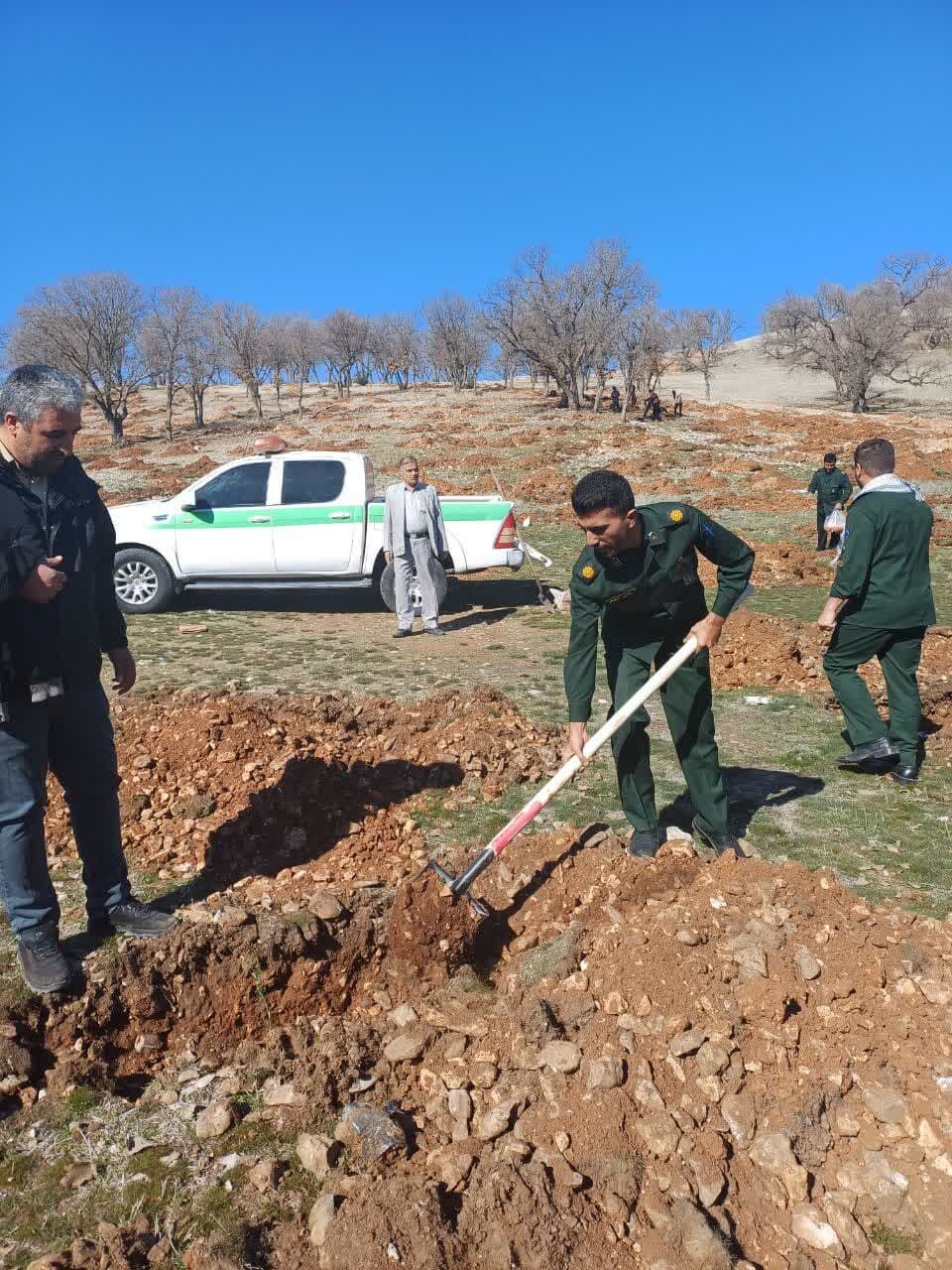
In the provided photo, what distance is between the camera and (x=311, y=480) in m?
10.0

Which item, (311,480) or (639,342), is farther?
(639,342)

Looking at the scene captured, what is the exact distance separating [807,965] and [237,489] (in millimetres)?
8532

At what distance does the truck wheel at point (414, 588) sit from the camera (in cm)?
926

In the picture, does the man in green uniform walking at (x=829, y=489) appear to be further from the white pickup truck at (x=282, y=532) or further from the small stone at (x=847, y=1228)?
the small stone at (x=847, y=1228)

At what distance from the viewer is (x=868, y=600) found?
198 inches

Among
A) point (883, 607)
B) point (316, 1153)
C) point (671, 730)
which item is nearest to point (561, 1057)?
point (316, 1153)

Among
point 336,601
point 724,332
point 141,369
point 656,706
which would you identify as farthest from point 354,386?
point 656,706

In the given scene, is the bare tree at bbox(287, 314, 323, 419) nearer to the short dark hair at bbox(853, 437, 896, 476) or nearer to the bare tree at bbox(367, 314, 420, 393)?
the bare tree at bbox(367, 314, 420, 393)

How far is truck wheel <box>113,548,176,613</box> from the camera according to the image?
10031 mm

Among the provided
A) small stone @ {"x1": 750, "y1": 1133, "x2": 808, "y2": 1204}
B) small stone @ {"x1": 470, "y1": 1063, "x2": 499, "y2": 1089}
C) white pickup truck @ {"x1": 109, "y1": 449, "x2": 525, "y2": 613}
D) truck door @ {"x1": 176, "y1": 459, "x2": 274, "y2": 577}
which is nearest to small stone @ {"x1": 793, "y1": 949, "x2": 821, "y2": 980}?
small stone @ {"x1": 750, "y1": 1133, "x2": 808, "y2": 1204}

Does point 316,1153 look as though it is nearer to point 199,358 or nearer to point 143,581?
point 143,581

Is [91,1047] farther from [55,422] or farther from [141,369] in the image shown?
[141,369]

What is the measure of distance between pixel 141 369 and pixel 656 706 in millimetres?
43060

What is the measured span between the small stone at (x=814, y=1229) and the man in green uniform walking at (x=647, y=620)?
5.69 feet
